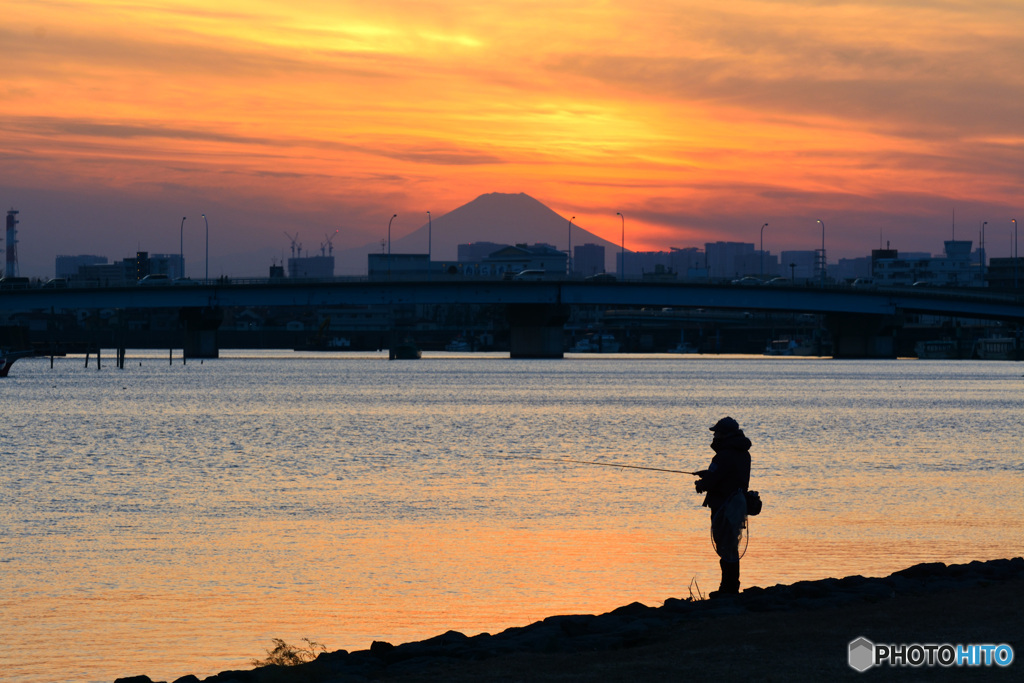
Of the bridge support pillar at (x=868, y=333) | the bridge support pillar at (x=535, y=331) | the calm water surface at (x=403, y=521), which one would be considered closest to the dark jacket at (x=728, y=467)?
the calm water surface at (x=403, y=521)

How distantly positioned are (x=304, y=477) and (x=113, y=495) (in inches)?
254

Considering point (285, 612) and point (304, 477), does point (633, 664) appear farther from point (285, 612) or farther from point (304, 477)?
point (304, 477)

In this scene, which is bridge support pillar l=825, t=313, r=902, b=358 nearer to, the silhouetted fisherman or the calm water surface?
the calm water surface

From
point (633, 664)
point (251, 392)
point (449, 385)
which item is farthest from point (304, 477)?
point (449, 385)

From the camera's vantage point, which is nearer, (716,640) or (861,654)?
(861,654)

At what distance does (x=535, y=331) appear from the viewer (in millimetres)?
186375

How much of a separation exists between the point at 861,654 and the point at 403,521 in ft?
56.8

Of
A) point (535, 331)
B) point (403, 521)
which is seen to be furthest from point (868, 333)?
point (403, 521)

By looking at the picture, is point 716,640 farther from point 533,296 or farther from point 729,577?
point 533,296

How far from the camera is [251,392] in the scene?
106m

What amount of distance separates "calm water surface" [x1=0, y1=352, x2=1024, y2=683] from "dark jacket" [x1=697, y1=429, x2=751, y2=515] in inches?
145

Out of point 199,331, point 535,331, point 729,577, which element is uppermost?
point 199,331
